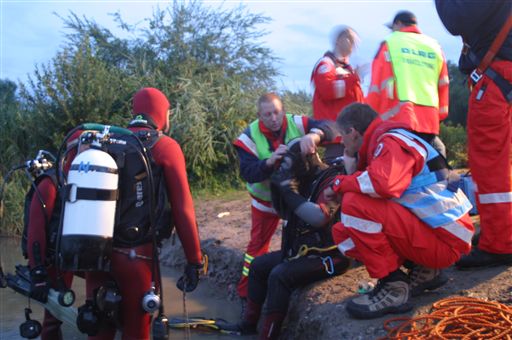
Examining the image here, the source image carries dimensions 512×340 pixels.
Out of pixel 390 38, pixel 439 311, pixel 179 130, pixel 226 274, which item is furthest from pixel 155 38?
pixel 439 311

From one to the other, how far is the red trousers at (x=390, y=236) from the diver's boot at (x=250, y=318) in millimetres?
1414

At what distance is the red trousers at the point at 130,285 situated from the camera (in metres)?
3.46

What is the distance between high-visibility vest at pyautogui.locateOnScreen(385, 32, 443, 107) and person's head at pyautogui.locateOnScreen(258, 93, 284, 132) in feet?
3.37

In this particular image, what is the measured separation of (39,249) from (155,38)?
348 inches

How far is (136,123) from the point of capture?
3.79m

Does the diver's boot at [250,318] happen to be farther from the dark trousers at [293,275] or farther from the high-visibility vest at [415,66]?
the high-visibility vest at [415,66]

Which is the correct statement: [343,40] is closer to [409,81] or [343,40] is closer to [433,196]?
[409,81]

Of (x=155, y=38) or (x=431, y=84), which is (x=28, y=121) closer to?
(x=155, y=38)

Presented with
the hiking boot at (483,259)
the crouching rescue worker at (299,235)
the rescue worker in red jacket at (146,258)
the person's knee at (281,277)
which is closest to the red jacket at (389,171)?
the crouching rescue worker at (299,235)

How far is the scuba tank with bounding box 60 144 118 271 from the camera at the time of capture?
319cm

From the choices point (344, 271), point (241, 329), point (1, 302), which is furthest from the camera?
point (1, 302)

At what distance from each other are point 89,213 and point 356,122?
182 centimetres

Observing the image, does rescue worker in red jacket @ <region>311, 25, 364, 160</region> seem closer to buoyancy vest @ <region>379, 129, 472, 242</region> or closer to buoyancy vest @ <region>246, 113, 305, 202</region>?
buoyancy vest @ <region>246, 113, 305, 202</region>

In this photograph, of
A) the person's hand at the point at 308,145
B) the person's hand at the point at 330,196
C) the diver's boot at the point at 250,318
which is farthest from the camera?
the diver's boot at the point at 250,318
